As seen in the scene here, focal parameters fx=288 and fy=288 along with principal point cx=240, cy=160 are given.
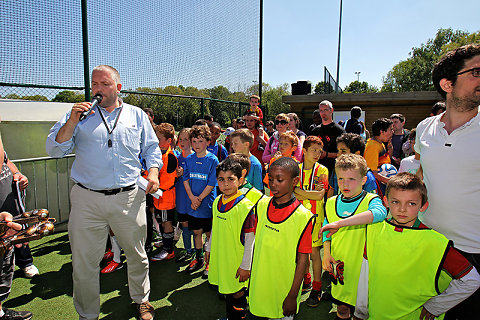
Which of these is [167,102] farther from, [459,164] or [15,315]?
[459,164]

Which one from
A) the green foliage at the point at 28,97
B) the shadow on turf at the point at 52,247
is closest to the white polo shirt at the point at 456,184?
the shadow on turf at the point at 52,247

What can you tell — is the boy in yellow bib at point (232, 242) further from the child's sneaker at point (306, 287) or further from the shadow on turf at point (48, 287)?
the shadow on turf at point (48, 287)

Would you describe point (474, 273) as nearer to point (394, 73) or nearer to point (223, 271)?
Result: point (223, 271)

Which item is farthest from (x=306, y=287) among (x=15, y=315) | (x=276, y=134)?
(x=15, y=315)

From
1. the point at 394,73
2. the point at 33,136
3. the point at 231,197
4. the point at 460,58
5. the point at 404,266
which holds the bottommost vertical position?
the point at 404,266

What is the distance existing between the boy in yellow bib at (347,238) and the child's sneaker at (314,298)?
2.29 feet

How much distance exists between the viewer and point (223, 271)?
7.91ft

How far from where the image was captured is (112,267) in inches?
146

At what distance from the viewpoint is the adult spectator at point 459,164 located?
169 centimetres

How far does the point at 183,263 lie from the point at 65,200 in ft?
8.57

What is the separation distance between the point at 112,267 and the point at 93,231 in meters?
1.46

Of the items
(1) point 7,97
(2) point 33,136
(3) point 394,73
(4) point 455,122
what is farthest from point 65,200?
(3) point 394,73

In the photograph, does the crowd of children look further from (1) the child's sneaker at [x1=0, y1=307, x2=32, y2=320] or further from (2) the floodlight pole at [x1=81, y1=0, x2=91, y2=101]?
(2) the floodlight pole at [x1=81, y1=0, x2=91, y2=101]

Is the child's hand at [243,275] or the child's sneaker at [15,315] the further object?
the child's sneaker at [15,315]
